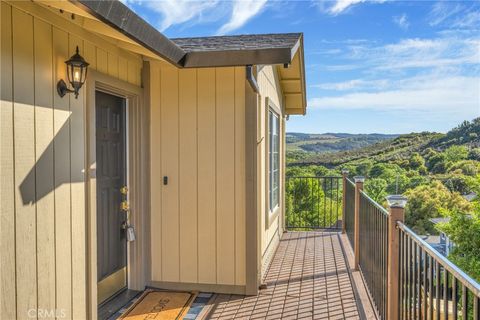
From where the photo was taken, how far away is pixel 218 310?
3.50 metres

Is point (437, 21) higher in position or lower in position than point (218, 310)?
higher

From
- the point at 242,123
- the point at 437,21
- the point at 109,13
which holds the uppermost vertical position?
the point at 437,21

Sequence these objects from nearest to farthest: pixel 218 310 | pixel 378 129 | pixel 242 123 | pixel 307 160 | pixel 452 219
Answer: pixel 218 310 → pixel 242 123 → pixel 452 219 → pixel 307 160 → pixel 378 129

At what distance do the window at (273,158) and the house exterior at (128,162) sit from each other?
23.2 inches

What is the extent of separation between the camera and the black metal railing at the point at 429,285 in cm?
138

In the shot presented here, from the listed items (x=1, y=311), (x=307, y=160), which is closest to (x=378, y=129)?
(x=307, y=160)

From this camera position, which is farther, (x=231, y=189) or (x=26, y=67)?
(x=231, y=189)

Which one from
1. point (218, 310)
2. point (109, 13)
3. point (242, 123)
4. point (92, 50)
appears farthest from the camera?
point (242, 123)

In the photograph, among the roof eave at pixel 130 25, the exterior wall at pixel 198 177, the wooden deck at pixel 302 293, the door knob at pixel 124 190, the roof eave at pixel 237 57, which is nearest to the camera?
the roof eave at pixel 130 25

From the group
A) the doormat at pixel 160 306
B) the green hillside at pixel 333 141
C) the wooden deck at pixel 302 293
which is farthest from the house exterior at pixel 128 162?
the green hillside at pixel 333 141

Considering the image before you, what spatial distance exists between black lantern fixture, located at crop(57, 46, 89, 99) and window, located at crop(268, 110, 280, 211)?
2859 millimetres

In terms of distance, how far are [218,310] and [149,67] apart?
96.7 inches

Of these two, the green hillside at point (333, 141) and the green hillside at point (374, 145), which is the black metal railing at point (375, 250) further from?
the green hillside at point (374, 145)

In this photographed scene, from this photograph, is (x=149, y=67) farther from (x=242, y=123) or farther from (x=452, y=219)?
(x=452, y=219)
